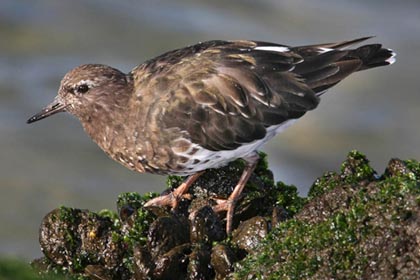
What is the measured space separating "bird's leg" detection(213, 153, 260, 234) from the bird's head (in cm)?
105

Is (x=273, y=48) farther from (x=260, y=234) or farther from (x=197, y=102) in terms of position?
(x=260, y=234)

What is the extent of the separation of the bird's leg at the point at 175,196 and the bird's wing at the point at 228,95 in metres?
0.26

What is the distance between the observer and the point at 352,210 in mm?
4922

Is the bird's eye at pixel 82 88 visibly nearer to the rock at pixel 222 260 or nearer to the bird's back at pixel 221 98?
the bird's back at pixel 221 98

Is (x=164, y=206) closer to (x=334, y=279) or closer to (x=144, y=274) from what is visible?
(x=144, y=274)

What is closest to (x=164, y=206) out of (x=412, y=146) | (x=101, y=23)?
(x=412, y=146)

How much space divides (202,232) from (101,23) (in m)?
6.78

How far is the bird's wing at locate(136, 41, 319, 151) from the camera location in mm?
6695

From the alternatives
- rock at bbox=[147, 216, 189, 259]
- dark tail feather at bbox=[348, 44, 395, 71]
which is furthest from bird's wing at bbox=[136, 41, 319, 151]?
rock at bbox=[147, 216, 189, 259]

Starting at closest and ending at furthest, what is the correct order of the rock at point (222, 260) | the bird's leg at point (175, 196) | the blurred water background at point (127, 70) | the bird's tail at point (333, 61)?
the rock at point (222, 260) < the bird's leg at point (175, 196) < the bird's tail at point (333, 61) < the blurred water background at point (127, 70)

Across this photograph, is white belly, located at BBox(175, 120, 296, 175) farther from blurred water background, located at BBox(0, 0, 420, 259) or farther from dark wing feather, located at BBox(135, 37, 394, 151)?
blurred water background, located at BBox(0, 0, 420, 259)

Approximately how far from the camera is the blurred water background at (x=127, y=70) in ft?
34.2

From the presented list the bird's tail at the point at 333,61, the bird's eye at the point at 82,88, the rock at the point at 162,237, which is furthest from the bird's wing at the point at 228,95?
the rock at the point at 162,237

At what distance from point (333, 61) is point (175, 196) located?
1591 millimetres
